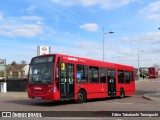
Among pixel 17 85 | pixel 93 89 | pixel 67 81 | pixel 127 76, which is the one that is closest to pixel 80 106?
pixel 67 81

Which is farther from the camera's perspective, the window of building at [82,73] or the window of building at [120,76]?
the window of building at [120,76]

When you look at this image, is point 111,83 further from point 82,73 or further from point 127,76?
point 82,73

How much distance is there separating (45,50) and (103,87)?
1704 cm

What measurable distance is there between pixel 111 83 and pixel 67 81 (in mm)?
6105

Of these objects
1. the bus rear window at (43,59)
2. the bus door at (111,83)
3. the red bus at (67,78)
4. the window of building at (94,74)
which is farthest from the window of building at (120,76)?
the bus rear window at (43,59)

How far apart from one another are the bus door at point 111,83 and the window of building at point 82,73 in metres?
3.49

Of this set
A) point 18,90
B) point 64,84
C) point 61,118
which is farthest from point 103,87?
point 18,90

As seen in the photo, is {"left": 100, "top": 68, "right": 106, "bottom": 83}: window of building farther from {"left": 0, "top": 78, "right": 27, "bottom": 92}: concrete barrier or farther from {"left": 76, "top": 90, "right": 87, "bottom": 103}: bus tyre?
{"left": 0, "top": 78, "right": 27, "bottom": 92}: concrete barrier

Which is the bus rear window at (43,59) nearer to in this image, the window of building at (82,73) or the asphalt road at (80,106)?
the window of building at (82,73)

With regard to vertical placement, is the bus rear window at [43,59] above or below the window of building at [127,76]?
above

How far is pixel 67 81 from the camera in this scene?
762 inches

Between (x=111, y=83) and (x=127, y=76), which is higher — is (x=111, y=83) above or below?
below

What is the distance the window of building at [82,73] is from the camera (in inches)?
808

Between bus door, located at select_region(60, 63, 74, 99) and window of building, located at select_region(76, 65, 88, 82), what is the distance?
2.27 ft
